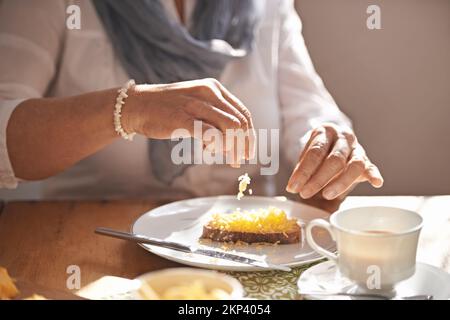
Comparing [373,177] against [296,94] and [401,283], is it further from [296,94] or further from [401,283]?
[296,94]

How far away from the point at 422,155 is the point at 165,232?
1.61 meters

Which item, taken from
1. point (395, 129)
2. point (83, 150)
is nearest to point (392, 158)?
point (395, 129)

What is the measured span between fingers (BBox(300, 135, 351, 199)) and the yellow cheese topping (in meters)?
0.07

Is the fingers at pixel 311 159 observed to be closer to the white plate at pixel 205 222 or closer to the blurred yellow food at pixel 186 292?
the white plate at pixel 205 222

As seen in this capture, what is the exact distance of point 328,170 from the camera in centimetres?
119

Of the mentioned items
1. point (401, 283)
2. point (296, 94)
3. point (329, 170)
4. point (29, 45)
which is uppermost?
point (29, 45)

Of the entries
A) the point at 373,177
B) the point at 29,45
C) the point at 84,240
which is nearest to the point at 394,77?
the point at 373,177

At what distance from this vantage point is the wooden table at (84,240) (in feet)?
3.29

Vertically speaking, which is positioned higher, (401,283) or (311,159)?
(311,159)

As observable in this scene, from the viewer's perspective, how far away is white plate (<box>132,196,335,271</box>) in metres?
0.99

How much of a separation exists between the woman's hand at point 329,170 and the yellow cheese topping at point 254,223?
0.23ft

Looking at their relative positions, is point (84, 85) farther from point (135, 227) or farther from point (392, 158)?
point (392, 158)

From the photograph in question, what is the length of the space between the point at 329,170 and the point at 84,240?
1.51ft

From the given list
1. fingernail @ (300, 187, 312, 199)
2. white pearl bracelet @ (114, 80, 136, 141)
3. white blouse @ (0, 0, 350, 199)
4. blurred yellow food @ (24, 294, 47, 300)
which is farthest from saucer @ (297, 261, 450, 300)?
white blouse @ (0, 0, 350, 199)
